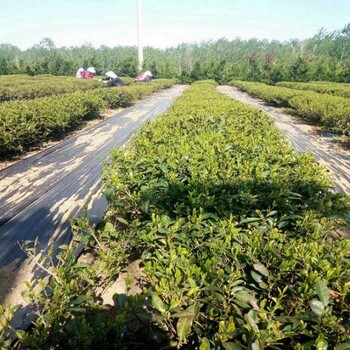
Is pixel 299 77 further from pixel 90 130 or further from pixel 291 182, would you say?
pixel 291 182

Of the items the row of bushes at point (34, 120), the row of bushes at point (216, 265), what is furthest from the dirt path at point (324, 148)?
the row of bushes at point (34, 120)

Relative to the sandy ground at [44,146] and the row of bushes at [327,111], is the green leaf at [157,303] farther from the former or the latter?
the row of bushes at [327,111]

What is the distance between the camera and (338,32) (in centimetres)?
10175

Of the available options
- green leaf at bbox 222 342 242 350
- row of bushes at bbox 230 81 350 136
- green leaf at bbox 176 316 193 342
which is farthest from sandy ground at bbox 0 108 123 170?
row of bushes at bbox 230 81 350 136

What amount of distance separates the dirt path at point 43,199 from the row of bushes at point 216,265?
835 mm

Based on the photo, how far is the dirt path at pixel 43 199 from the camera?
3.45 m

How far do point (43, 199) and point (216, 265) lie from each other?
444 centimetres

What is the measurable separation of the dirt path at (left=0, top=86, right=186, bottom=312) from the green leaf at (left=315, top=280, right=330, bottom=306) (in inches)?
82.4

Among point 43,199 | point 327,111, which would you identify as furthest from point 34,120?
point 327,111

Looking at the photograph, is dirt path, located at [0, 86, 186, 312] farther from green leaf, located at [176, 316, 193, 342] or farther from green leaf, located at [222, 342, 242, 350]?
green leaf, located at [222, 342, 242, 350]

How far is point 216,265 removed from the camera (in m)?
1.73

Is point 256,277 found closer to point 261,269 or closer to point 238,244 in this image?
point 261,269

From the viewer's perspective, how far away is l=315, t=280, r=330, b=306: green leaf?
4.22ft

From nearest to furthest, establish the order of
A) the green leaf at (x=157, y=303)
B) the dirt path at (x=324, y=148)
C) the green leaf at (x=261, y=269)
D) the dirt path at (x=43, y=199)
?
the green leaf at (x=157, y=303) → the green leaf at (x=261, y=269) → the dirt path at (x=43, y=199) → the dirt path at (x=324, y=148)
